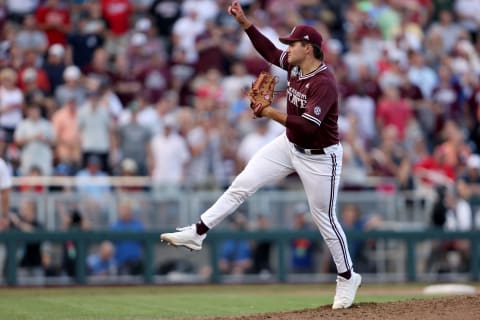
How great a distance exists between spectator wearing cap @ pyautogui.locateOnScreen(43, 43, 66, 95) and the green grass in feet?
11.8

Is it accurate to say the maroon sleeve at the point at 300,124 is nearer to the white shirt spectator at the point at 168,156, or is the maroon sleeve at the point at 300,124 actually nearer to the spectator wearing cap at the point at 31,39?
the white shirt spectator at the point at 168,156

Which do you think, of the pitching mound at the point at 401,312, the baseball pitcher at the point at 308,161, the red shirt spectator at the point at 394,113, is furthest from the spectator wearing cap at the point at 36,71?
the pitching mound at the point at 401,312

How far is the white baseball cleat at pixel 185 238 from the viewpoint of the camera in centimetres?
911

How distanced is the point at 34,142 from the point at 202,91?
329 cm

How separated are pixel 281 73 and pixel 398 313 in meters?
9.47

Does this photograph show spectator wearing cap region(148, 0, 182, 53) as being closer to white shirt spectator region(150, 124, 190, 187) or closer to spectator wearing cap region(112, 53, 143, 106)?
spectator wearing cap region(112, 53, 143, 106)

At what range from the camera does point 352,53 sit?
62.3ft

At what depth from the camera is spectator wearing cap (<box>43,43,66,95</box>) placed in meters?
16.4

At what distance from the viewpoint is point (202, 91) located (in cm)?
1723

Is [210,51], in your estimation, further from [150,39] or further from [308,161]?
[308,161]

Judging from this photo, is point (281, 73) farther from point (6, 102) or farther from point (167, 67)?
point (6, 102)

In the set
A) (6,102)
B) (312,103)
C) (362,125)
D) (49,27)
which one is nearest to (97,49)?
(49,27)

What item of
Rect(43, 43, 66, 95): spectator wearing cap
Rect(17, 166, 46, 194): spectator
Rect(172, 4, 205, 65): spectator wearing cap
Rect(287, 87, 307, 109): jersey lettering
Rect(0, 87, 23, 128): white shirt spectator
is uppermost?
Rect(172, 4, 205, 65): spectator wearing cap

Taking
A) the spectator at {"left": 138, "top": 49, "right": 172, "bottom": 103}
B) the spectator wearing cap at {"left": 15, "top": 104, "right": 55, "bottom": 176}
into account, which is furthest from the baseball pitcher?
the spectator at {"left": 138, "top": 49, "right": 172, "bottom": 103}
